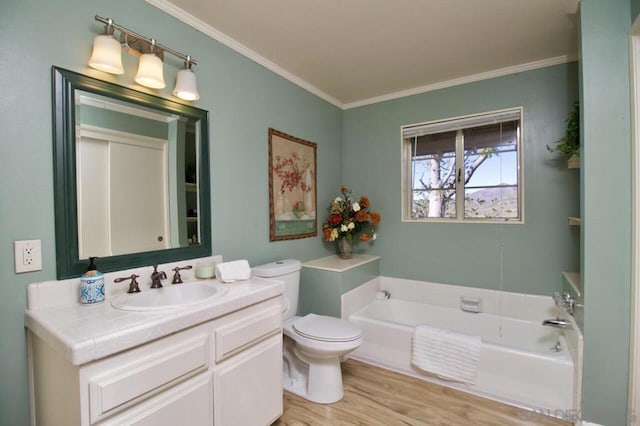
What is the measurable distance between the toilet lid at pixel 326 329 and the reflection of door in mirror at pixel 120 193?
1.04 metres

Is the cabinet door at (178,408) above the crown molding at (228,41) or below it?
below

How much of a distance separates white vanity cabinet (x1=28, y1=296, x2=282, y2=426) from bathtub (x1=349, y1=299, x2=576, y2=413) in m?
1.04

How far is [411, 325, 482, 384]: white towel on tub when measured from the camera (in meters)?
2.02

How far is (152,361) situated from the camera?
3.55ft

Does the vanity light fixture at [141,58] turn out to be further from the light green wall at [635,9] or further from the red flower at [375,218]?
the light green wall at [635,9]

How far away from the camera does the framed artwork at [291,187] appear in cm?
242

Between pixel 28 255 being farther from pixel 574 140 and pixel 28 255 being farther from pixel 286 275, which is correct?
pixel 574 140

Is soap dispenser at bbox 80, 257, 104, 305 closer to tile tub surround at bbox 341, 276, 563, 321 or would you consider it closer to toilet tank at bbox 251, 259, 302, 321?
toilet tank at bbox 251, 259, 302, 321

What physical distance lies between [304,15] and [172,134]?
108 centimetres

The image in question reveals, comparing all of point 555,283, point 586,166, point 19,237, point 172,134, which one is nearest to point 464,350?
point 555,283

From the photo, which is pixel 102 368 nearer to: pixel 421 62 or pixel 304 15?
pixel 304 15

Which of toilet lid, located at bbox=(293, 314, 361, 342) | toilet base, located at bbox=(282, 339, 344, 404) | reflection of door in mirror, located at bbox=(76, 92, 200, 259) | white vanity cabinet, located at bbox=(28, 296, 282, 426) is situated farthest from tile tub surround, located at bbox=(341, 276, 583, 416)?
reflection of door in mirror, located at bbox=(76, 92, 200, 259)

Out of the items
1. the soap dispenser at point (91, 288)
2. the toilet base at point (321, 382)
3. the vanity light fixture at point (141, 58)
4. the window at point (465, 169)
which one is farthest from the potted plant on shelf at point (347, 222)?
the soap dispenser at point (91, 288)

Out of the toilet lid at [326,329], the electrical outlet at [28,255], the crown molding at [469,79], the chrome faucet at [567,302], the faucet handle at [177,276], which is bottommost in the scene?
the toilet lid at [326,329]
